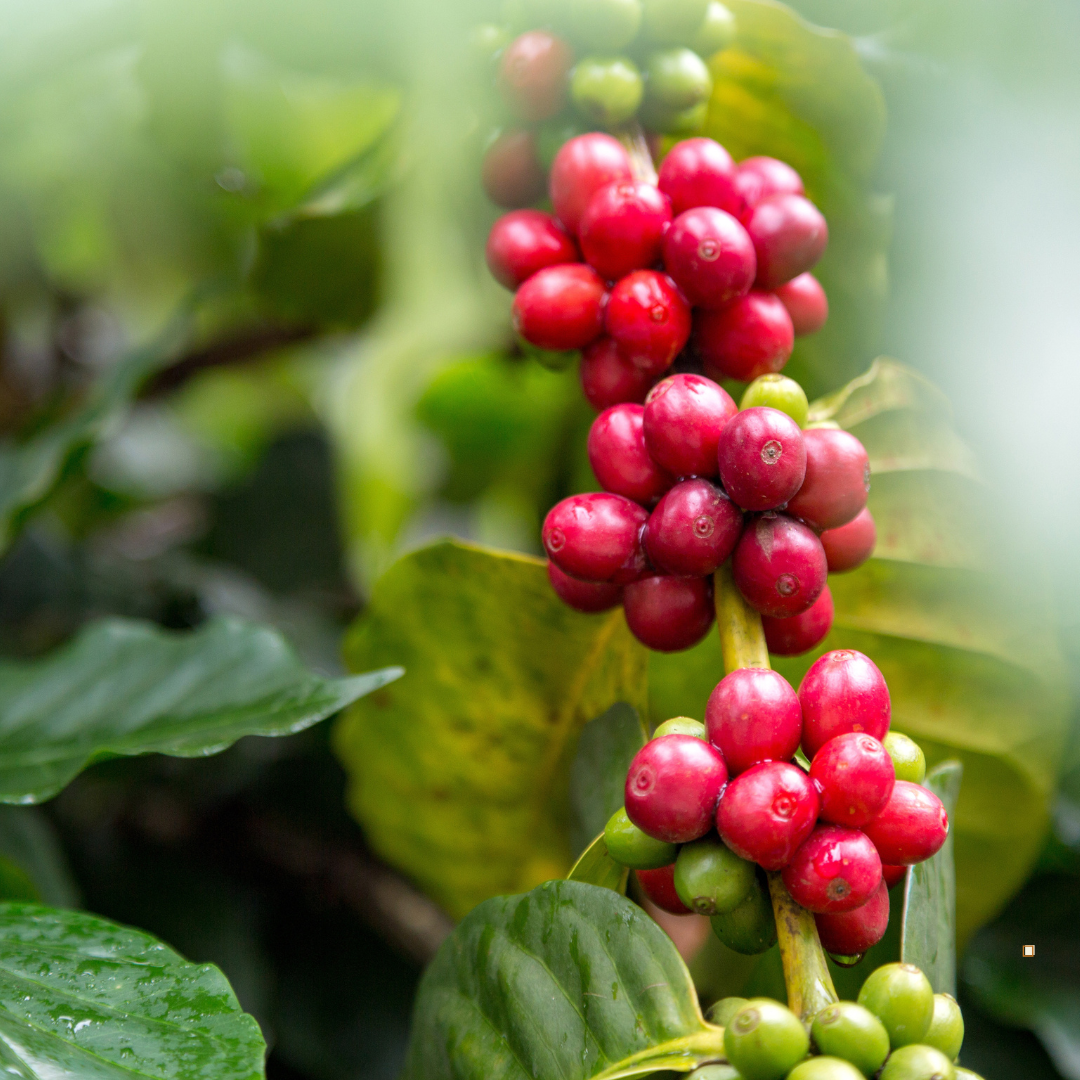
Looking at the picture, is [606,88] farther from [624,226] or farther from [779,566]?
[779,566]

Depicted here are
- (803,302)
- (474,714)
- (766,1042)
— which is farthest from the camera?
(474,714)

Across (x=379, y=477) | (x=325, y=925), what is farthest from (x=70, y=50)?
(x=325, y=925)

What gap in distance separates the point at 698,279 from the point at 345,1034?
0.68m

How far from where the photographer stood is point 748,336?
1.55 feet

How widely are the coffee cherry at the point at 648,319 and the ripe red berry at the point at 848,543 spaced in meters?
0.11

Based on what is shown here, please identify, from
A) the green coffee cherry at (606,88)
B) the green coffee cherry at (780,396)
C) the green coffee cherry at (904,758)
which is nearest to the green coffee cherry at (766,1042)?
the green coffee cherry at (904,758)

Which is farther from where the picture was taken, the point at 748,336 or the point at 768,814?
the point at 748,336

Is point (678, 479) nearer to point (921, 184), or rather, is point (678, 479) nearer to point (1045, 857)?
point (921, 184)

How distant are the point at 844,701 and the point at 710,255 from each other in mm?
201

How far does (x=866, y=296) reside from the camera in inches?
24.9

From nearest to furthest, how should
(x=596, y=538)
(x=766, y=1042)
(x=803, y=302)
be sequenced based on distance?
(x=766, y=1042) → (x=596, y=538) → (x=803, y=302)

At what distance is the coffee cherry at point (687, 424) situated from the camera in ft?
1.29

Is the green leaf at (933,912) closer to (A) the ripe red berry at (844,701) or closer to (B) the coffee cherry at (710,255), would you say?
(A) the ripe red berry at (844,701)

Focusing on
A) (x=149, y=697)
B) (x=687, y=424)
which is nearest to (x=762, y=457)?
(x=687, y=424)
